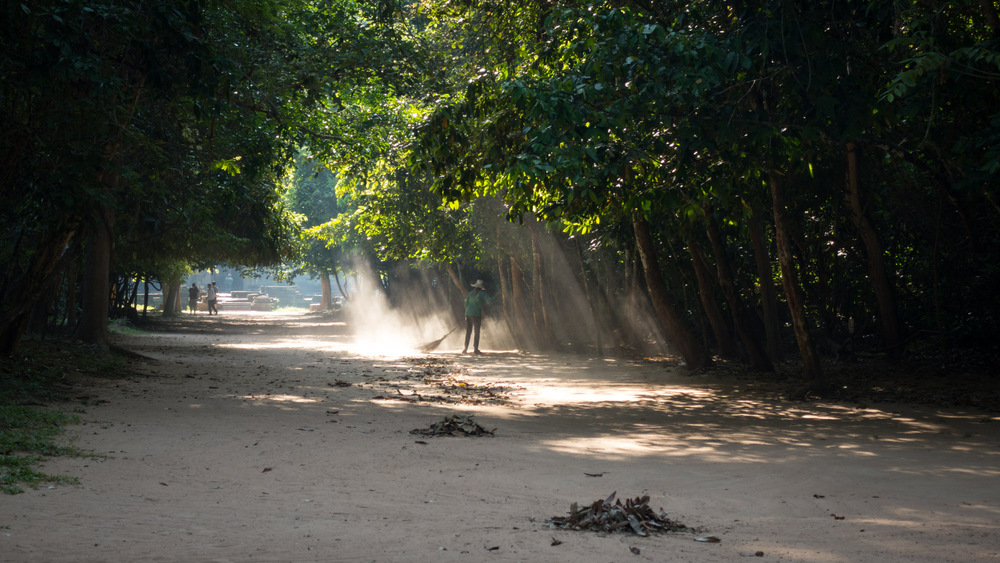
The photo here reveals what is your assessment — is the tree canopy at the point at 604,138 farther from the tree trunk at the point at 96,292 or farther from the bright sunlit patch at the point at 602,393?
the bright sunlit patch at the point at 602,393

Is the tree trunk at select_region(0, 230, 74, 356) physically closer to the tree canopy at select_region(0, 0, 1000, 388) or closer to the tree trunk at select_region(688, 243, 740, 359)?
the tree canopy at select_region(0, 0, 1000, 388)

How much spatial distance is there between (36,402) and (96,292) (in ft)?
23.8

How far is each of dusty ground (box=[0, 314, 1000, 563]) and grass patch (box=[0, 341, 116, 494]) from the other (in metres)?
0.25

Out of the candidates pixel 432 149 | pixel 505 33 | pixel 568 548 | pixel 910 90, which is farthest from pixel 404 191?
pixel 568 548

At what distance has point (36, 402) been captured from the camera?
9.44m

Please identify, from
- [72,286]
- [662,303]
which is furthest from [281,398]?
[72,286]

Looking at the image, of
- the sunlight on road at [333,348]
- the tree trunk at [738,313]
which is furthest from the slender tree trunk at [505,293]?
the tree trunk at [738,313]

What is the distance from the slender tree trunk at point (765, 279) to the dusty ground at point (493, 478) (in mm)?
3336

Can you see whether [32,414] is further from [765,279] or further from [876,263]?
[876,263]

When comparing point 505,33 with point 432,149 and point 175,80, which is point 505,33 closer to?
point 432,149

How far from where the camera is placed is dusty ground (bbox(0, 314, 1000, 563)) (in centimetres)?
444

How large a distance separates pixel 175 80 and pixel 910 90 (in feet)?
27.1

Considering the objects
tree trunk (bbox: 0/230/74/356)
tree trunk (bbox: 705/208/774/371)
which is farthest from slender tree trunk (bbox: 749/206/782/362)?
tree trunk (bbox: 0/230/74/356)

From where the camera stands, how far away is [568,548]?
440cm
